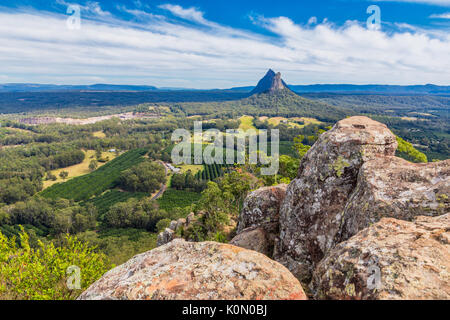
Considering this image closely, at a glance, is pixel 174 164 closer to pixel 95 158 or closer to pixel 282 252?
pixel 95 158

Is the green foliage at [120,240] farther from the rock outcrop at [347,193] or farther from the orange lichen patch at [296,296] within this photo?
the orange lichen patch at [296,296]

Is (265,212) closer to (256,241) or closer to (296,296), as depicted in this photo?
(256,241)

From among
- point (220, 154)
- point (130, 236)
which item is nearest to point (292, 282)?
point (130, 236)

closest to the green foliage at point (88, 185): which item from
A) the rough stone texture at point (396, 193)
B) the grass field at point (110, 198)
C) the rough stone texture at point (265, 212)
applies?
the grass field at point (110, 198)

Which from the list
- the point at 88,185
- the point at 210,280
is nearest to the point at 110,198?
the point at 88,185

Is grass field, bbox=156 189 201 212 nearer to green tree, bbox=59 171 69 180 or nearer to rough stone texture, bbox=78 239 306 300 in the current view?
green tree, bbox=59 171 69 180

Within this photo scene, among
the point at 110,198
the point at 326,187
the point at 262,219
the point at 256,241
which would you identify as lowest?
the point at 110,198
